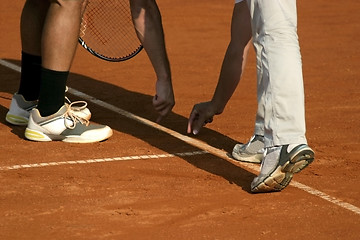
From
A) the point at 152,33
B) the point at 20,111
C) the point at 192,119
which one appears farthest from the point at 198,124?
the point at 20,111

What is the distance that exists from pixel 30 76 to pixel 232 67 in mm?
1324

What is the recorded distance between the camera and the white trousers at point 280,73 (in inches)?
179

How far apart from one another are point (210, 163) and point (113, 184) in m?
0.66

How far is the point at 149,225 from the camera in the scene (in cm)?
424

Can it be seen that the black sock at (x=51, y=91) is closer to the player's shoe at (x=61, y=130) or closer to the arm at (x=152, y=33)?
the player's shoe at (x=61, y=130)

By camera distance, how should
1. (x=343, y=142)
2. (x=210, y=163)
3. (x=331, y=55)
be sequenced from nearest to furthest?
(x=210, y=163), (x=343, y=142), (x=331, y=55)

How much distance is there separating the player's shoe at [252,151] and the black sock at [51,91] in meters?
1.12

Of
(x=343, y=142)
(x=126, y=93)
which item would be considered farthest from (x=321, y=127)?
(x=126, y=93)

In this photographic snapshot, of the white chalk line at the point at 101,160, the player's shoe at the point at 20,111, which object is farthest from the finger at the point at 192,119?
the player's shoe at the point at 20,111

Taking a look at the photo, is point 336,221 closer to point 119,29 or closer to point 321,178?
point 321,178

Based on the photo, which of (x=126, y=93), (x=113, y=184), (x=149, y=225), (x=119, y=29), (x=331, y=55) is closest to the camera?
(x=149, y=225)

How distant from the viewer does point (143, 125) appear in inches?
239

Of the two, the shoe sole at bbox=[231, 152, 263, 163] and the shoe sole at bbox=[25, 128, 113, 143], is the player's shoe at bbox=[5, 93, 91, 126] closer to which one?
the shoe sole at bbox=[25, 128, 113, 143]

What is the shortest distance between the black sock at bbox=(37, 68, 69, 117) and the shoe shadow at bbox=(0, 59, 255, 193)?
265mm
